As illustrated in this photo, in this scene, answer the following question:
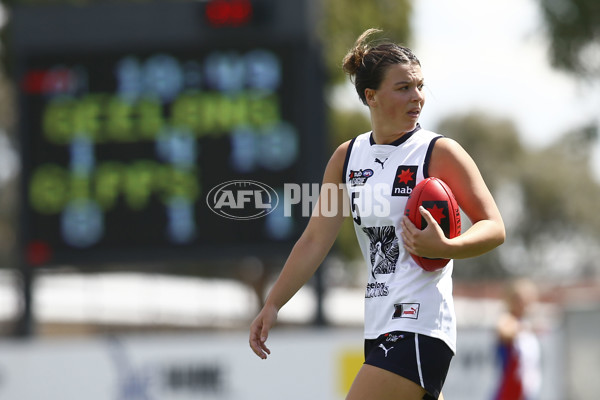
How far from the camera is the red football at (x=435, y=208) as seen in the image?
3.79m

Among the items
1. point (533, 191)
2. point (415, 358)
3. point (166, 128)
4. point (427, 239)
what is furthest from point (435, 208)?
point (533, 191)

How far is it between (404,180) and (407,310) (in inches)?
18.1

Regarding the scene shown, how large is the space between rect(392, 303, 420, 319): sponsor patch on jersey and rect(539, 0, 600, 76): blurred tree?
1686cm

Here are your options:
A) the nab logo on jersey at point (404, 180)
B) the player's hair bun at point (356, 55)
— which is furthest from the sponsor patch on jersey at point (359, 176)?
the player's hair bun at point (356, 55)

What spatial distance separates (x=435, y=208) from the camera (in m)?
3.78

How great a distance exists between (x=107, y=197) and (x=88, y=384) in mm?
2099

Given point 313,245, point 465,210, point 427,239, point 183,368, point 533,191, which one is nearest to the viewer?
point 427,239

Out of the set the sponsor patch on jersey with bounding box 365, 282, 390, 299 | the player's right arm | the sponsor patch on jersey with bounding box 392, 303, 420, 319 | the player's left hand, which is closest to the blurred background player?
the player's right arm

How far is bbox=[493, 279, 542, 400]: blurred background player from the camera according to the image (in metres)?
9.85

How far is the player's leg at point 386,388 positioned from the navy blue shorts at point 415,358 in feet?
0.06

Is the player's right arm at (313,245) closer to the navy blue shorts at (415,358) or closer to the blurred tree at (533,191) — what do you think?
the navy blue shorts at (415,358)

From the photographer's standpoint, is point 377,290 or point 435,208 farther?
point 377,290

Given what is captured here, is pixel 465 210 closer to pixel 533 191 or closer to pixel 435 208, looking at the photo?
pixel 435 208

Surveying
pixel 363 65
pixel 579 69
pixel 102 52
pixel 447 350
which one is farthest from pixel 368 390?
pixel 579 69
